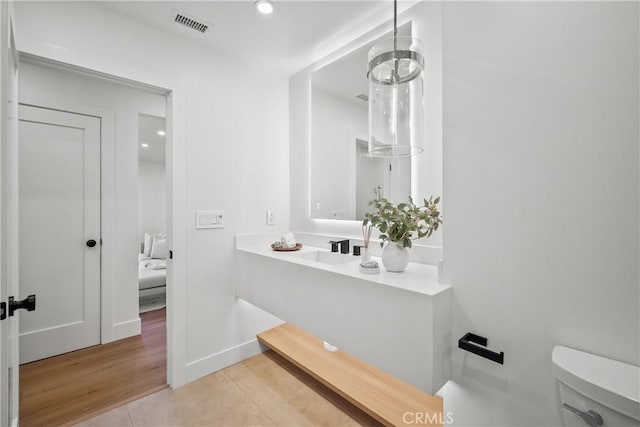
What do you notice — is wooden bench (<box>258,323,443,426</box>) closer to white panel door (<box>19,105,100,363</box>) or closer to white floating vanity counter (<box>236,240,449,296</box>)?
white floating vanity counter (<box>236,240,449,296</box>)

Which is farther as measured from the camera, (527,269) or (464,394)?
(464,394)

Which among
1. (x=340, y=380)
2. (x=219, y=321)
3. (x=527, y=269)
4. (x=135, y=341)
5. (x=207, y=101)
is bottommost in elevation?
(x=135, y=341)

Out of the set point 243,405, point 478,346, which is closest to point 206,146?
point 243,405

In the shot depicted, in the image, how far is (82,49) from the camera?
65.5 inches

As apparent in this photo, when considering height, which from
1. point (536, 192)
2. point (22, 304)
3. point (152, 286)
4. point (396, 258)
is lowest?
point (152, 286)

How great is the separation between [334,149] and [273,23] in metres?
0.98

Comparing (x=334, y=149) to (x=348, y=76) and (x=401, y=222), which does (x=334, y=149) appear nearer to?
(x=348, y=76)

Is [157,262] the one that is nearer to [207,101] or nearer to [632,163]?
[207,101]

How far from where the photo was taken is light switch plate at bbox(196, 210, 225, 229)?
2.11 metres

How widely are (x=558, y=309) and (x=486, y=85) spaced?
0.84m

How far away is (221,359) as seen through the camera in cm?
222

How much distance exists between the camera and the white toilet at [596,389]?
70 cm

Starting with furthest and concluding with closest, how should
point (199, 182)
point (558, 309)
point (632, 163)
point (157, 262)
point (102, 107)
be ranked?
point (157, 262) → point (102, 107) → point (199, 182) → point (558, 309) → point (632, 163)

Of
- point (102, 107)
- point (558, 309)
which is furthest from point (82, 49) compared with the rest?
point (558, 309)
